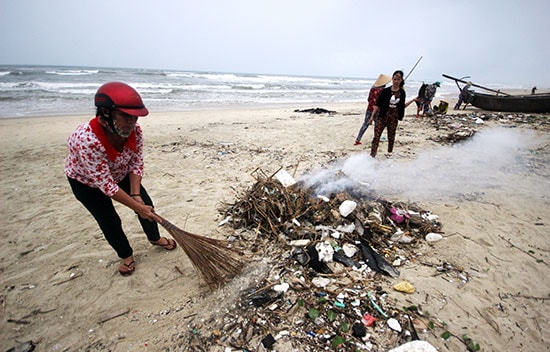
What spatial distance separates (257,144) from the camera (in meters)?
6.66

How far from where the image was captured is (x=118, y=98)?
1614 millimetres

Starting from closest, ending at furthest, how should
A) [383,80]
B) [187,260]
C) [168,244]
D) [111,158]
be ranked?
[111,158]
[187,260]
[168,244]
[383,80]

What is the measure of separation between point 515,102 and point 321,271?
40.9ft

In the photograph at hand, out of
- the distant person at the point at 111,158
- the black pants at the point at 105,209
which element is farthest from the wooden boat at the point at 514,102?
the black pants at the point at 105,209

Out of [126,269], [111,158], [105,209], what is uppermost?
[111,158]

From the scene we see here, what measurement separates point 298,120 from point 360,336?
355 inches

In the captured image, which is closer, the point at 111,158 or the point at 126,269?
the point at 111,158

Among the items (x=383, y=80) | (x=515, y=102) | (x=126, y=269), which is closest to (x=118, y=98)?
(x=126, y=269)

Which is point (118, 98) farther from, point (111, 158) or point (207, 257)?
point (207, 257)

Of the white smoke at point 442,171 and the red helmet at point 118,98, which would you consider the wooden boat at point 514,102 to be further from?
the red helmet at point 118,98

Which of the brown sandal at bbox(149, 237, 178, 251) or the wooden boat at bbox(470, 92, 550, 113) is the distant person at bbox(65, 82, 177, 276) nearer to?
A: the brown sandal at bbox(149, 237, 178, 251)

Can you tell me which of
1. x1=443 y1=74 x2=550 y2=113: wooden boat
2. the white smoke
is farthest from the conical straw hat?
x1=443 y1=74 x2=550 y2=113: wooden boat

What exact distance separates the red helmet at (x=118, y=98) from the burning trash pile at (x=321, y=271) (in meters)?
1.63

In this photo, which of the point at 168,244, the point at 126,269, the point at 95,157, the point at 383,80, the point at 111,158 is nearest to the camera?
the point at 95,157
